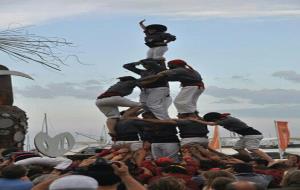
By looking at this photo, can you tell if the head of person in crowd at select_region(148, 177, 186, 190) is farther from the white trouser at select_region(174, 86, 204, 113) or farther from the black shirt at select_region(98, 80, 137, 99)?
the black shirt at select_region(98, 80, 137, 99)

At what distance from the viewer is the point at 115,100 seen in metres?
13.1

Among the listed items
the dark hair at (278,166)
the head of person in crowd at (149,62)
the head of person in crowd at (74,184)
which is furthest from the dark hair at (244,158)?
the head of person in crowd at (74,184)

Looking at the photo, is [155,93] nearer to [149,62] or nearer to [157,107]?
[157,107]

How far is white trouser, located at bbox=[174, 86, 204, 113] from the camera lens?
43.1 ft

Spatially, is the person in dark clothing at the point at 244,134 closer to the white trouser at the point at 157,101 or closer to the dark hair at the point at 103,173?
the white trouser at the point at 157,101

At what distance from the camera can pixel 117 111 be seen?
13344 mm

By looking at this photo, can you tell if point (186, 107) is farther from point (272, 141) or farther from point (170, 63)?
point (272, 141)

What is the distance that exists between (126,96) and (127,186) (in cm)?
757

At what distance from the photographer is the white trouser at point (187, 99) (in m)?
13.1

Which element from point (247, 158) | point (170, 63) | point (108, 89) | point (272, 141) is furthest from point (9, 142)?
point (272, 141)

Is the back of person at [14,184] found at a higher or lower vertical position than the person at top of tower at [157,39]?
lower

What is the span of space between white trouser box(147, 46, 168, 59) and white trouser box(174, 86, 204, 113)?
74 centimetres

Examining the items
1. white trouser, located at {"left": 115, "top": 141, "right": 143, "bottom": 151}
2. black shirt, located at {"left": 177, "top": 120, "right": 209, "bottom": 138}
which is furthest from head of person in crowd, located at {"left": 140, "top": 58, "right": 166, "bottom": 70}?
white trouser, located at {"left": 115, "top": 141, "right": 143, "bottom": 151}

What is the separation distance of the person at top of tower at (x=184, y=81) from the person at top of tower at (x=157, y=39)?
283 mm
